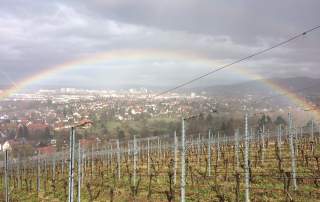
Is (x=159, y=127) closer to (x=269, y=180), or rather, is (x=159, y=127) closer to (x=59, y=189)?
(x=59, y=189)

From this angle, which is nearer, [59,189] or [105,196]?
[105,196]

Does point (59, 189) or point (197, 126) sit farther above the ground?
point (197, 126)

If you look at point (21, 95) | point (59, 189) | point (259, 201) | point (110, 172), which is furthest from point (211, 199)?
point (21, 95)

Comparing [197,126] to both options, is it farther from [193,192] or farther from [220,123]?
[193,192]

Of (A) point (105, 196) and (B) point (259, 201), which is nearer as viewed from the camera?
(B) point (259, 201)

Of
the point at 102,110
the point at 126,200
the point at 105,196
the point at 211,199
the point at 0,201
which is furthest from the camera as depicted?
the point at 102,110

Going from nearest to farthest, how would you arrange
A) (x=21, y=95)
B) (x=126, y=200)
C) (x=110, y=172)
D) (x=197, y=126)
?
(x=126, y=200)
(x=110, y=172)
(x=197, y=126)
(x=21, y=95)

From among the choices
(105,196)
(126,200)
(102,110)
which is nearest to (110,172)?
(105,196)

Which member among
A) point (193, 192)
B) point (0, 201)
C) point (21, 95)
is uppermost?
point (21, 95)

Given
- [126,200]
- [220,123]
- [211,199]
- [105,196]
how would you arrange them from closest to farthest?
1. [211,199]
2. [126,200]
3. [105,196]
4. [220,123]
